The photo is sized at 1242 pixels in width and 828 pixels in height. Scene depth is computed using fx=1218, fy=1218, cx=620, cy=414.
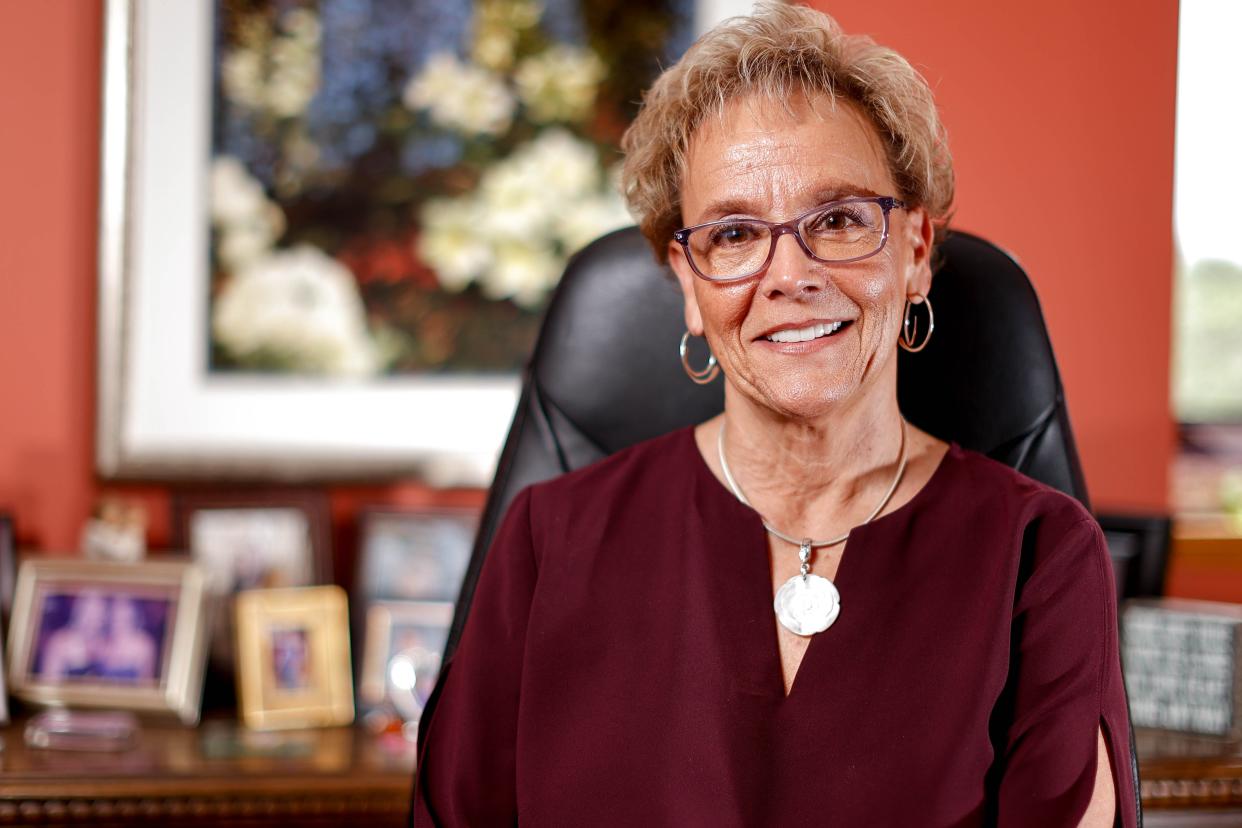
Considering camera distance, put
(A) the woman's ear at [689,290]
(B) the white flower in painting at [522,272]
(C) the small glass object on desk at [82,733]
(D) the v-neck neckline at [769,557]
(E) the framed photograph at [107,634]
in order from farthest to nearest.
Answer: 1. (B) the white flower in painting at [522,272]
2. (E) the framed photograph at [107,634]
3. (C) the small glass object on desk at [82,733]
4. (A) the woman's ear at [689,290]
5. (D) the v-neck neckline at [769,557]

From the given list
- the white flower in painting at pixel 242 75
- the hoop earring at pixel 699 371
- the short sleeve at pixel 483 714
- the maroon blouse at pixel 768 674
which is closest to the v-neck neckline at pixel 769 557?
the maroon blouse at pixel 768 674

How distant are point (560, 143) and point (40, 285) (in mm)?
955

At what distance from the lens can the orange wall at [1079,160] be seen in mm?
2236

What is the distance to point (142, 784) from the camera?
5.58 feet

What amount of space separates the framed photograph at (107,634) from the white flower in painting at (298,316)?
1.35 feet

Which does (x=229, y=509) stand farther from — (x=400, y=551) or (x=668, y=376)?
(x=668, y=376)

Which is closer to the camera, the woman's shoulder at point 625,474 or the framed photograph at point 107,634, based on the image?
the woman's shoulder at point 625,474

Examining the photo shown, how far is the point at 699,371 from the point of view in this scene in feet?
4.87

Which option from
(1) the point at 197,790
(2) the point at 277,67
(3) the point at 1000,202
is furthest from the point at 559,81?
(1) the point at 197,790

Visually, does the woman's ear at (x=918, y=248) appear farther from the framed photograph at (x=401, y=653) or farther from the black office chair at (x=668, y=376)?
the framed photograph at (x=401, y=653)

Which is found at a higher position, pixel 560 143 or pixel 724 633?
pixel 560 143

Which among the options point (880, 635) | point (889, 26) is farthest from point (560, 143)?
point (880, 635)

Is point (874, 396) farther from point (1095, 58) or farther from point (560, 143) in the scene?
point (1095, 58)

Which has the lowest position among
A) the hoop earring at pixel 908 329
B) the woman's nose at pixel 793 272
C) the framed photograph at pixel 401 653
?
the framed photograph at pixel 401 653
